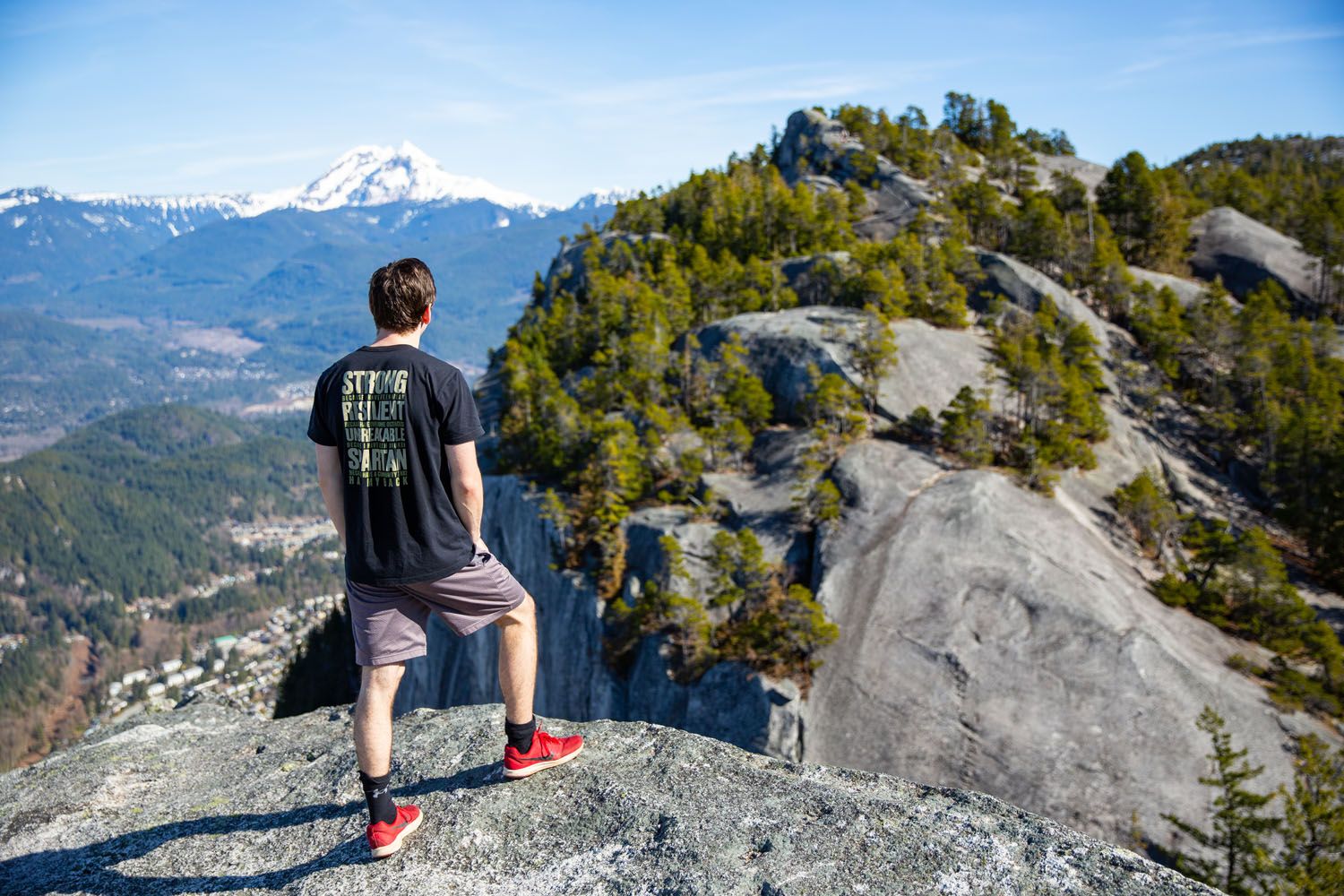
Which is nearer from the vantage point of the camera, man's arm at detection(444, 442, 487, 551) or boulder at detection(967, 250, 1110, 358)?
man's arm at detection(444, 442, 487, 551)

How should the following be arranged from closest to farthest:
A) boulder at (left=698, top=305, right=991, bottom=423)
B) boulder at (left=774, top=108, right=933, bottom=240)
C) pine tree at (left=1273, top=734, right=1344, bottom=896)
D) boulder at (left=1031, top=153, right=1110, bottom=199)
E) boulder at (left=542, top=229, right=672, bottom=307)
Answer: pine tree at (left=1273, top=734, right=1344, bottom=896)
boulder at (left=698, top=305, right=991, bottom=423)
boulder at (left=774, top=108, right=933, bottom=240)
boulder at (left=542, top=229, right=672, bottom=307)
boulder at (left=1031, top=153, right=1110, bottom=199)

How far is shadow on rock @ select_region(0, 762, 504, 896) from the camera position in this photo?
18.2 ft

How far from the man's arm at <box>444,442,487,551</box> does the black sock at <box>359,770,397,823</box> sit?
183 centimetres

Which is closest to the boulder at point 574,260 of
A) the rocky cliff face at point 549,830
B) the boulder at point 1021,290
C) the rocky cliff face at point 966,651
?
the boulder at point 1021,290

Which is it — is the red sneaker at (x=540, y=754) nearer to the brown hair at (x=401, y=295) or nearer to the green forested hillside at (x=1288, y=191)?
the brown hair at (x=401, y=295)

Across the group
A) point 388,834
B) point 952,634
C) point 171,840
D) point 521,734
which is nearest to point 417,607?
point 521,734

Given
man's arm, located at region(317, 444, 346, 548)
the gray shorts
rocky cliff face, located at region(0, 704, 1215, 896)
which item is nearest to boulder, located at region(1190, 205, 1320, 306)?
rocky cliff face, located at region(0, 704, 1215, 896)

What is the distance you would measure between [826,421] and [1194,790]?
61.0 feet

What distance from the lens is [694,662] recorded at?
2650 cm

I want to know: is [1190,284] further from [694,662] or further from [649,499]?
[694,662]

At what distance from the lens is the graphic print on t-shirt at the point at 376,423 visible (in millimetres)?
5309

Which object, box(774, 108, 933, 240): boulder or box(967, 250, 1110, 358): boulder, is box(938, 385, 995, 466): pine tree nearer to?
box(967, 250, 1110, 358): boulder

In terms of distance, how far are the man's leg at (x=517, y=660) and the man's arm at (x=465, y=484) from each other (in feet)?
2.69

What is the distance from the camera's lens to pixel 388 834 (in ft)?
18.0
